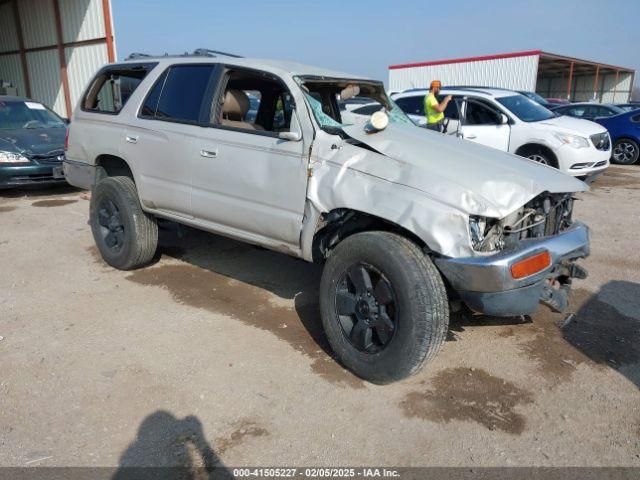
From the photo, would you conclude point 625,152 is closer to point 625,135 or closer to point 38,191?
point 625,135

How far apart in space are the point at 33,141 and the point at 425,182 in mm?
7889

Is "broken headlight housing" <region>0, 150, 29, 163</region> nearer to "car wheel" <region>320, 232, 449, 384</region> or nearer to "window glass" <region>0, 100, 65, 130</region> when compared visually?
"window glass" <region>0, 100, 65, 130</region>

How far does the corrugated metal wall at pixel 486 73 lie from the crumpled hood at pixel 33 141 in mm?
21996

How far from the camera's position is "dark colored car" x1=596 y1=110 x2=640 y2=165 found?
1238 cm

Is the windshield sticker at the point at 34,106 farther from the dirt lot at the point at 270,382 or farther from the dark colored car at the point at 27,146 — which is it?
the dirt lot at the point at 270,382

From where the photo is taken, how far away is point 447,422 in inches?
113

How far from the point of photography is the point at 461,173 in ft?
10.0

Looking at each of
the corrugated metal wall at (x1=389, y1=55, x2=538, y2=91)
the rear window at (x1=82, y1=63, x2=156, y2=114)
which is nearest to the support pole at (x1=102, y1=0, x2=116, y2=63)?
the rear window at (x1=82, y1=63, x2=156, y2=114)

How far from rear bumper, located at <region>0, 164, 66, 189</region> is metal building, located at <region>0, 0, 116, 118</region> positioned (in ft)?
21.4

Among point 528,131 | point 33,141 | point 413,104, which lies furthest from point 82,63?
point 528,131

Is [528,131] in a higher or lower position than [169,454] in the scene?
higher

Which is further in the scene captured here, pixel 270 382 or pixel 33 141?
pixel 33 141

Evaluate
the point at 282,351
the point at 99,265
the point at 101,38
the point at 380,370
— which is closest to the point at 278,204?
the point at 282,351

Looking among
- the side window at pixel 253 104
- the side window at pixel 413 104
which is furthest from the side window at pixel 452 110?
the side window at pixel 253 104
